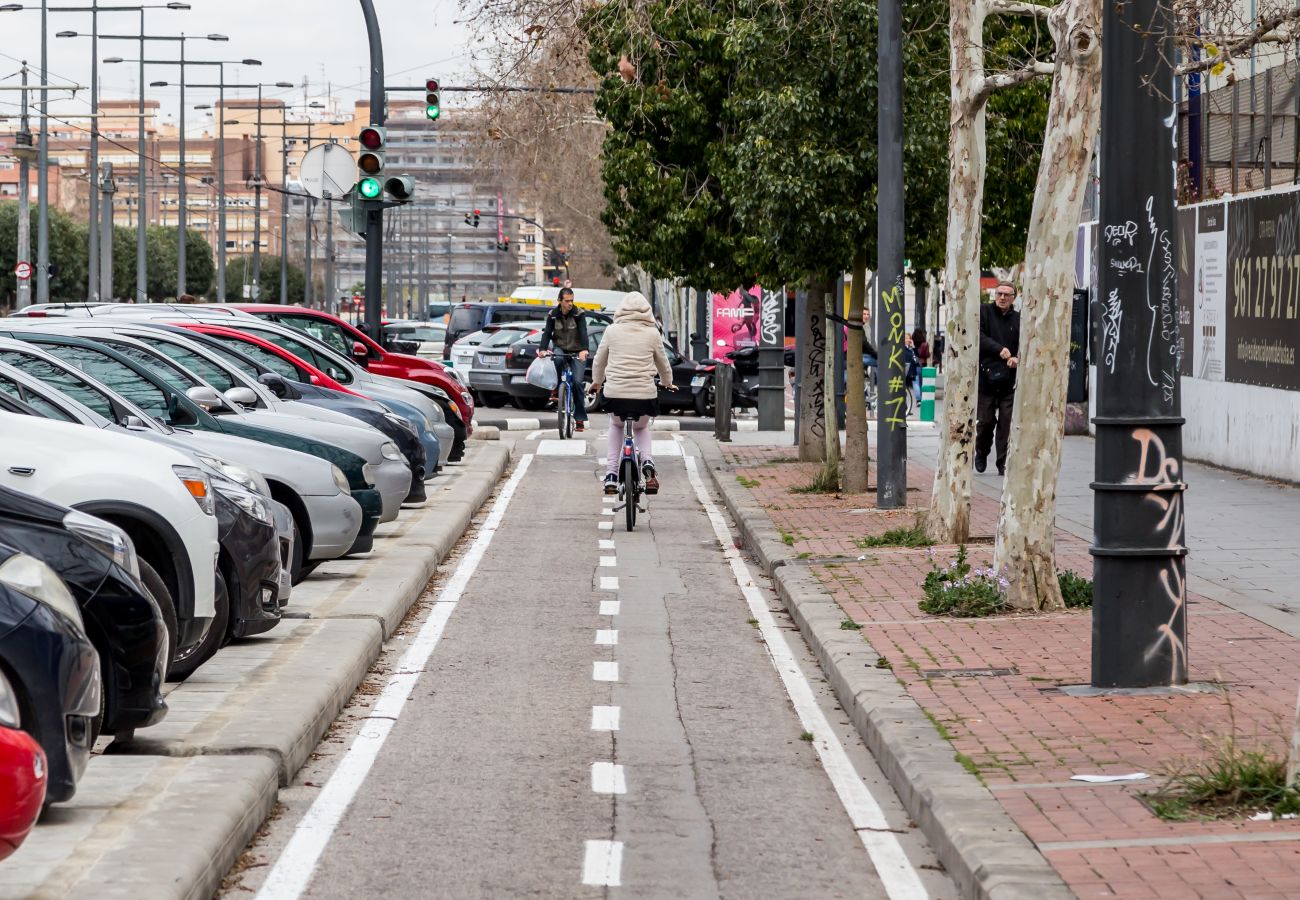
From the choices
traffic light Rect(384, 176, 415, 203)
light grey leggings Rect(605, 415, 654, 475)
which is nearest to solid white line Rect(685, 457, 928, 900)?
light grey leggings Rect(605, 415, 654, 475)

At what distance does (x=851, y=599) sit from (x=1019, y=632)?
1.56 m

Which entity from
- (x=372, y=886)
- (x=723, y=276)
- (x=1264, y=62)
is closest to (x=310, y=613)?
(x=372, y=886)

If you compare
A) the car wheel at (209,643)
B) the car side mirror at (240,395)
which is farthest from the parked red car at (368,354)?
the car wheel at (209,643)

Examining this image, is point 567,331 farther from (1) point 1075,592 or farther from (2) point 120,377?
(1) point 1075,592

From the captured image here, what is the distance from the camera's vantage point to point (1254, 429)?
2053cm

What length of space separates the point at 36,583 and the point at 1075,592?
7.05 m

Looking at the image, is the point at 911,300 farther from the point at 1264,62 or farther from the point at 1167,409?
the point at 1167,409

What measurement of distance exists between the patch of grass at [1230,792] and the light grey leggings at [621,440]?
10.4m

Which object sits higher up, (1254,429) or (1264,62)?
(1264,62)

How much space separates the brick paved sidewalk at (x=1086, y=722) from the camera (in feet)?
18.9

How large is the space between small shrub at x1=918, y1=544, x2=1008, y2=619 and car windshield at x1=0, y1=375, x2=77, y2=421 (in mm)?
4706

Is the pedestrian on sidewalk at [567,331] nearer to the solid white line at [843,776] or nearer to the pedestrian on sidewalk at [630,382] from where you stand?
the pedestrian on sidewalk at [630,382]

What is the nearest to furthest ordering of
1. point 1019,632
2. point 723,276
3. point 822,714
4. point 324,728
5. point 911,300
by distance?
point 324,728 → point 822,714 → point 1019,632 → point 723,276 → point 911,300

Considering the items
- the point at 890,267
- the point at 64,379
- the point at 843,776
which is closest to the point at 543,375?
the point at 890,267
